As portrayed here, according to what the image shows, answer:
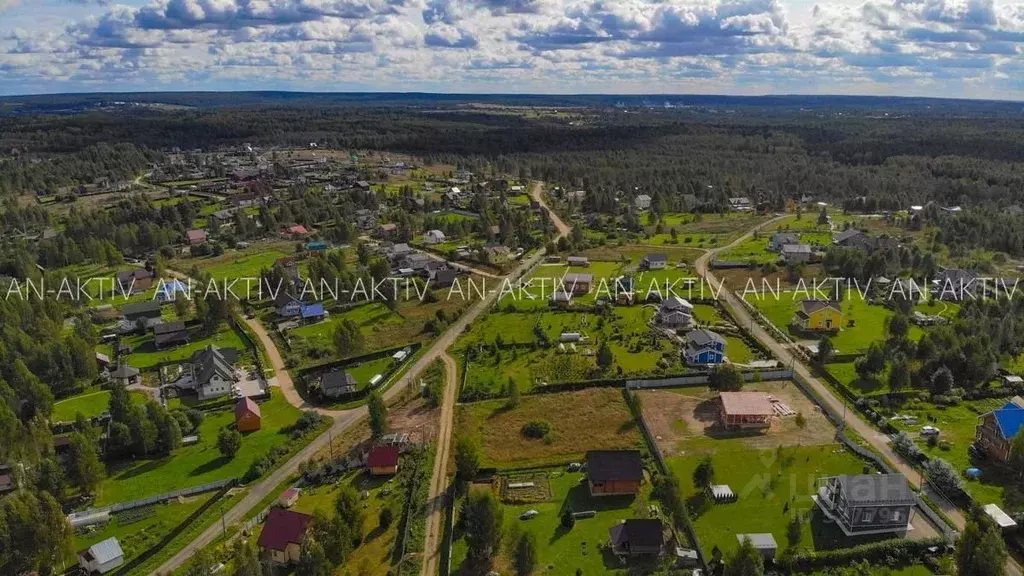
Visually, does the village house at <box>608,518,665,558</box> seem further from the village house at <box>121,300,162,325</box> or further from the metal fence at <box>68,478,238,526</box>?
the village house at <box>121,300,162,325</box>

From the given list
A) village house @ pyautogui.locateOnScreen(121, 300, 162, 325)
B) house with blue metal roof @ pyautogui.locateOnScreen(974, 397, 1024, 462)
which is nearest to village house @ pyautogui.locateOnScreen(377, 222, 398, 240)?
village house @ pyautogui.locateOnScreen(121, 300, 162, 325)

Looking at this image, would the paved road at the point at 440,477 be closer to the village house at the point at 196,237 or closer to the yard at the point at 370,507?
the yard at the point at 370,507

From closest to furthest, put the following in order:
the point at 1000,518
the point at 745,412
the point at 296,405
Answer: the point at 1000,518 → the point at 745,412 → the point at 296,405

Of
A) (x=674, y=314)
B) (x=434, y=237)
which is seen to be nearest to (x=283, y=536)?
(x=674, y=314)

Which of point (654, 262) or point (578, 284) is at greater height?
point (654, 262)

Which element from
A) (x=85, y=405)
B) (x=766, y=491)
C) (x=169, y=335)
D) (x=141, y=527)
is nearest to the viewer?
(x=141, y=527)

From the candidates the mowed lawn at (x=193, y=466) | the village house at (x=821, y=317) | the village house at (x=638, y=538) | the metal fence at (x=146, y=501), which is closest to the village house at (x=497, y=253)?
the village house at (x=821, y=317)

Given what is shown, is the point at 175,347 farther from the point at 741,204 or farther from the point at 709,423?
the point at 741,204
